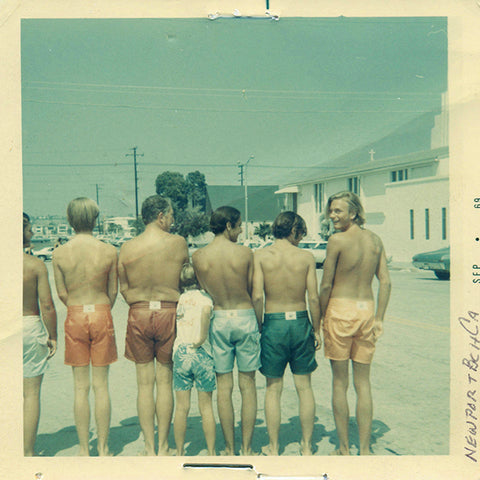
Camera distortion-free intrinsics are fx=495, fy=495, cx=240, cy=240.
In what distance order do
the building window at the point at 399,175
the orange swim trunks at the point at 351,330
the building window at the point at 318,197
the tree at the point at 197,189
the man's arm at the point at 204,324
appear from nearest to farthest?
the man's arm at the point at 204,324
the orange swim trunks at the point at 351,330
the tree at the point at 197,189
the building window at the point at 318,197
the building window at the point at 399,175

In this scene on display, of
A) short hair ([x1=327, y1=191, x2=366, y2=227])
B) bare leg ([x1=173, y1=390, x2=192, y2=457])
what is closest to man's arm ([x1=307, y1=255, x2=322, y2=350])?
short hair ([x1=327, y1=191, x2=366, y2=227])

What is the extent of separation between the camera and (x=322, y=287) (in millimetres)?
3666

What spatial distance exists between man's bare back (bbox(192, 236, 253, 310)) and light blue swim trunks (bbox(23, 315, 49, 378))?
1265 mm

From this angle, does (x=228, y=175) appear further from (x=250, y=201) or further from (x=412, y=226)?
(x=412, y=226)

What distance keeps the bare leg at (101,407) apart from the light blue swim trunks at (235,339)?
2.77ft

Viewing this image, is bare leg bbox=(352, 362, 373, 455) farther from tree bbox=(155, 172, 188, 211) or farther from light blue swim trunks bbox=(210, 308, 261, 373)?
tree bbox=(155, 172, 188, 211)

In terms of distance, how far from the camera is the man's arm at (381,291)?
3.64 meters

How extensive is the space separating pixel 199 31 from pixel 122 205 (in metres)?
1.42

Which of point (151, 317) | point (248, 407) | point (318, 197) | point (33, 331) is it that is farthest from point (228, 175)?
point (33, 331)

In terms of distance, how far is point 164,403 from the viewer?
12.0ft

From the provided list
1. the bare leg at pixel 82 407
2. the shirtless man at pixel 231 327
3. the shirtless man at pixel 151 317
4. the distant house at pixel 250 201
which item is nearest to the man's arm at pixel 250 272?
the shirtless man at pixel 231 327

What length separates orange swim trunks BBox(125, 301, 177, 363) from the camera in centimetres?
361

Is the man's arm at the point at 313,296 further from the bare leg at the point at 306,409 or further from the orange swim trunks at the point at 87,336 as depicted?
the orange swim trunks at the point at 87,336

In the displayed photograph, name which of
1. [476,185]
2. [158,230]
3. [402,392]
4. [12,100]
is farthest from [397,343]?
[12,100]
